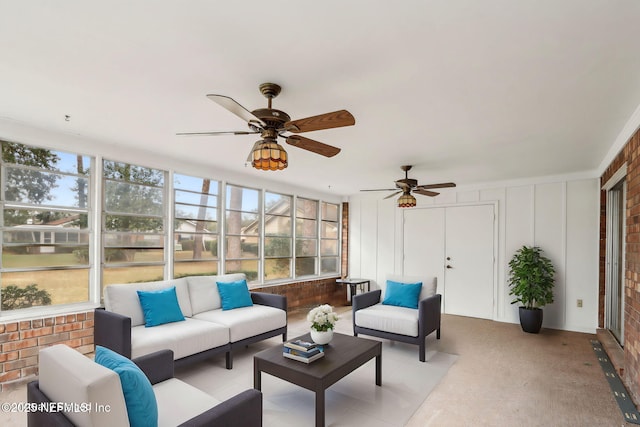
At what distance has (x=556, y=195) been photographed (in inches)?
217

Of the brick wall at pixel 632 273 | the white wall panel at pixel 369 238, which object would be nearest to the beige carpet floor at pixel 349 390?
the brick wall at pixel 632 273

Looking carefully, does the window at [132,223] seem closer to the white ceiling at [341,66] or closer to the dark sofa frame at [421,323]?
the white ceiling at [341,66]

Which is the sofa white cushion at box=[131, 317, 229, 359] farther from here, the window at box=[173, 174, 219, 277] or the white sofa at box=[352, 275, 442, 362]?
Answer: the white sofa at box=[352, 275, 442, 362]

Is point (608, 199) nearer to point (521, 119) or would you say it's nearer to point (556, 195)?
point (556, 195)

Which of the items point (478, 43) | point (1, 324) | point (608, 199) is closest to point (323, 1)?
point (478, 43)

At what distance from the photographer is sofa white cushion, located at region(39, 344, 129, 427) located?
4.55 ft

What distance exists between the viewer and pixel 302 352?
282 cm

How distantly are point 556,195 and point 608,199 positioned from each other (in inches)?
27.6

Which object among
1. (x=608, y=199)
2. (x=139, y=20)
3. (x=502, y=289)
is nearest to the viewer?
(x=139, y=20)

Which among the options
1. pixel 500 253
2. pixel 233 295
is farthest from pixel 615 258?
pixel 233 295

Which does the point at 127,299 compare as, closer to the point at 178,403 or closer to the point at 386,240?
the point at 178,403

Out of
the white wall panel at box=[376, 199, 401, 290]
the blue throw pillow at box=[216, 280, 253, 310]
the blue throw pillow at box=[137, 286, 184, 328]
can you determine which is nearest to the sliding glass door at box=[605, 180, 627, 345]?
the white wall panel at box=[376, 199, 401, 290]

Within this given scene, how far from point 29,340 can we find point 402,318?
156 inches

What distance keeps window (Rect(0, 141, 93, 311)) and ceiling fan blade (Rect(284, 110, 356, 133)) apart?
2.91 metres
